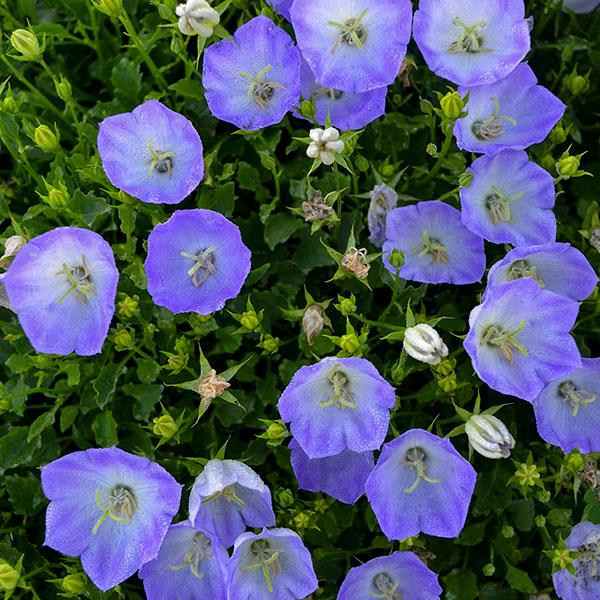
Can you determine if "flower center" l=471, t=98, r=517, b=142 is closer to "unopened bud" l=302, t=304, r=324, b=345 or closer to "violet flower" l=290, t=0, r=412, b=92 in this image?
"violet flower" l=290, t=0, r=412, b=92

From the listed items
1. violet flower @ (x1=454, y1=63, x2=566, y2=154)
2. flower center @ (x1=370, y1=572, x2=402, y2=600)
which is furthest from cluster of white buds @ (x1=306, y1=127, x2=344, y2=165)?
flower center @ (x1=370, y1=572, x2=402, y2=600)

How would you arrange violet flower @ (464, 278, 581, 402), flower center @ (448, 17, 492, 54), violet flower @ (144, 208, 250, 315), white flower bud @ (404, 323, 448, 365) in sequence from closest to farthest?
white flower bud @ (404, 323, 448, 365) → violet flower @ (464, 278, 581, 402) → violet flower @ (144, 208, 250, 315) → flower center @ (448, 17, 492, 54)

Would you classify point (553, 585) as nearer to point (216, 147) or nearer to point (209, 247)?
point (209, 247)

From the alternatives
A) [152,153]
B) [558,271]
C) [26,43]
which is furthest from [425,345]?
[26,43]

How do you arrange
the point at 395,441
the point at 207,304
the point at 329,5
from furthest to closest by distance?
the point at 329,5 → the point at 207,304 → the point at 395,441

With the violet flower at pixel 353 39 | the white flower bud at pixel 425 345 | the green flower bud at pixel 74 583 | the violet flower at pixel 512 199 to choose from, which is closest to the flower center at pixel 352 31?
the violet flower at pixel 353 39

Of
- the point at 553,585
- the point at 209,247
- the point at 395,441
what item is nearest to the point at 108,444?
the point at 209,247

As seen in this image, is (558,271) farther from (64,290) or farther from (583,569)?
(64,290)

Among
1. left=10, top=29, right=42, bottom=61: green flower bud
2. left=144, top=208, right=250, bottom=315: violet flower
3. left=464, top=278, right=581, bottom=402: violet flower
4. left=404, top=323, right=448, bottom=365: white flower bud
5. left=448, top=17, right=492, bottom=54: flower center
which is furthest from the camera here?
left=448, top=17, right=492, bottom=54: flower center
